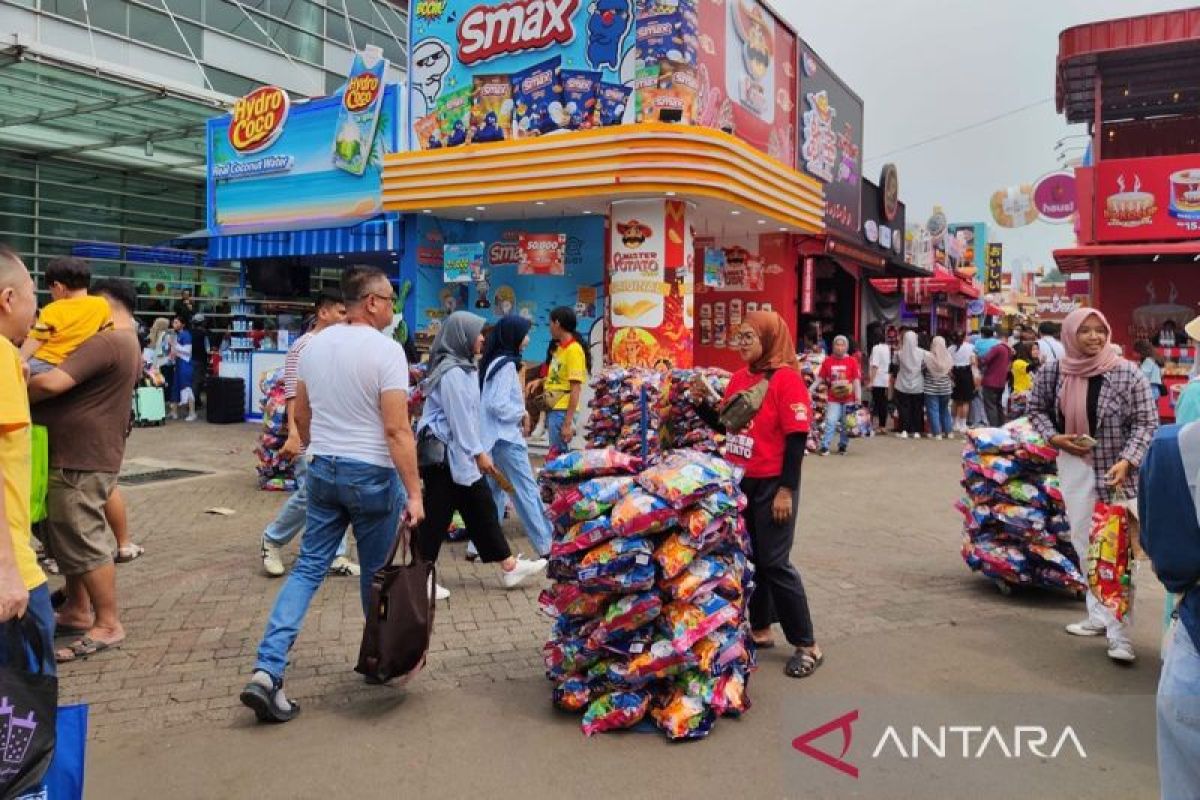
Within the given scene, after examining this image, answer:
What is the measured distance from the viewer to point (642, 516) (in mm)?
3688

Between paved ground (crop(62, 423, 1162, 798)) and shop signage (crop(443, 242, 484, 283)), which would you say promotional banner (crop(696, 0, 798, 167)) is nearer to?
shop signage (crop(443, 242, 484, 283))

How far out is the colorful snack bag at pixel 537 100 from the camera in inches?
470

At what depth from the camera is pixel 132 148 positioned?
19828 millimetres

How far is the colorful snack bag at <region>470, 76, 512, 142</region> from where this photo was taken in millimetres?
12469

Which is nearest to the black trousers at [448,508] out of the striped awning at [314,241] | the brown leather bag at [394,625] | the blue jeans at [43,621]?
the brown leather bag at [394,625]

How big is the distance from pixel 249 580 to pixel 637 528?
11.2 feet

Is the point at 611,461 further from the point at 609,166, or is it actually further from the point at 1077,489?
the point at 609,166

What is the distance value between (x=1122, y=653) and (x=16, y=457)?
4.86 meters

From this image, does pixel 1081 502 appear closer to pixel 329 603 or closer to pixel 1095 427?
pixel 1095 427

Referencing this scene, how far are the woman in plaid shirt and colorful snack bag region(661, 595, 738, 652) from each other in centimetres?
224

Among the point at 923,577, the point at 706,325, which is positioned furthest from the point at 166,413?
the point at 923,577

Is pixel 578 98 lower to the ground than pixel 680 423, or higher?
higher

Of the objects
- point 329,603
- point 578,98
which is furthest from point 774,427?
A: point 578,98

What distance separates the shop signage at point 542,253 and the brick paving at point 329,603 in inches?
204
